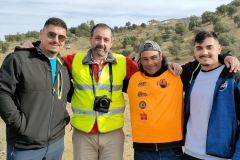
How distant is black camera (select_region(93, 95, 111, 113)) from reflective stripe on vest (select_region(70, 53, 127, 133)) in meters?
0.07

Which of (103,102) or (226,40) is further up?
(226,40)

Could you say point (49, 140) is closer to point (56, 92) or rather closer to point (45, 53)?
point (56, 92)

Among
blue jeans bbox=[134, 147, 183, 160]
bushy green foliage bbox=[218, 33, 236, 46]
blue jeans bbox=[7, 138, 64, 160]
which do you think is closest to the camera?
blue jeans bbox=[7, 138, 64, 160]

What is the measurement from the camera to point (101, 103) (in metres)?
3.74

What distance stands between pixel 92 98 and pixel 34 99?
85 centimetres

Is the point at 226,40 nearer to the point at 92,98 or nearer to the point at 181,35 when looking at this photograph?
the point at 181,35

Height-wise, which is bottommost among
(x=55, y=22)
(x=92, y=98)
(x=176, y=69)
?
(x=92, y=98)

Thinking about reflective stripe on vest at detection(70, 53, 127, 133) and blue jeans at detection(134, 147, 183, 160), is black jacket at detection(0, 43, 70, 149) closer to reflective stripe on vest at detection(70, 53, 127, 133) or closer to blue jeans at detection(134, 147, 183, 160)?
reflective stripe on vest at detection(70, 53, 127, 133)

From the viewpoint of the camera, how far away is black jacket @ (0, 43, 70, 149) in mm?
3084

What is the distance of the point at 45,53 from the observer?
11.7 ft

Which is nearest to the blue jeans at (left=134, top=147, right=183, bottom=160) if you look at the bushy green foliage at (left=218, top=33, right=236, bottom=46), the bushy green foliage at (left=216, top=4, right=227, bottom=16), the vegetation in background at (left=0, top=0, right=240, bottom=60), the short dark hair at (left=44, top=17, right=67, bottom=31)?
the short dark hair at (left=44, top=17, right=67, bottom=31)

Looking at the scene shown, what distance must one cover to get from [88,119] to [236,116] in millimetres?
1846

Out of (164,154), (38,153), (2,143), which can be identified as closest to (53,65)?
(38,153)

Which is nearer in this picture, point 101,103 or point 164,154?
point 164,154
